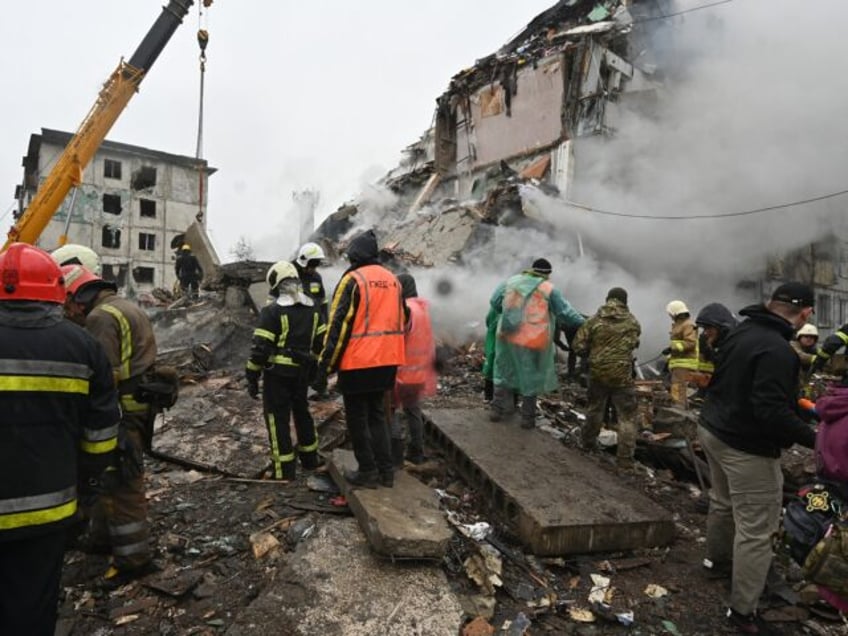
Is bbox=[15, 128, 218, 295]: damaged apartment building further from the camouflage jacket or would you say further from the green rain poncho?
the camouflage jacket

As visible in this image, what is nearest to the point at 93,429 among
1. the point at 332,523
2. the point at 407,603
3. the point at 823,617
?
the point at 332,523

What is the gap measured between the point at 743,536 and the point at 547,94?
540 inches

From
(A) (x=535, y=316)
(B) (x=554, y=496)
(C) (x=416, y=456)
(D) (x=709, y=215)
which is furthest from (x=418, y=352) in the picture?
(D) (x=709, y=215)

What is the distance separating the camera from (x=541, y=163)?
1359cm

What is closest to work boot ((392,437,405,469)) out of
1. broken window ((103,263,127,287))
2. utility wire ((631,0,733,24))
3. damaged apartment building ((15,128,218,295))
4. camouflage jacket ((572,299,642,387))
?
camouflage jacket ((572,299,642,387))

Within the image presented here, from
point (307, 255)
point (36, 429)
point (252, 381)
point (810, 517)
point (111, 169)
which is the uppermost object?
point (111, 169)

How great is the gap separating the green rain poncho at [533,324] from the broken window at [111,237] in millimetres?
27434

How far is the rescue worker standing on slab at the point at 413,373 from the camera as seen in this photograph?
13.1 ft

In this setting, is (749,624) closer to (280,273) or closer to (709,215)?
(280,273)

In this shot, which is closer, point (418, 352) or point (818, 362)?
point (418, 352)

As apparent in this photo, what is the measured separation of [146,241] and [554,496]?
95.7 feet

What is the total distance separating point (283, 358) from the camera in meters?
3.84

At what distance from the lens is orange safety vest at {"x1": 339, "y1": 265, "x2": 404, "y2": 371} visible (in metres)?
3.04

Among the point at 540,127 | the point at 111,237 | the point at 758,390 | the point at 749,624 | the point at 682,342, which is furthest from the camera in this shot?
the point at 111,237
